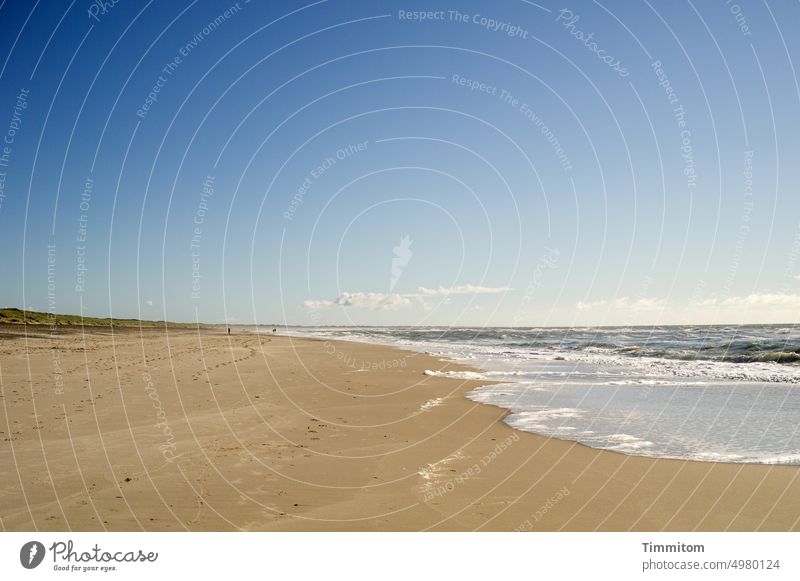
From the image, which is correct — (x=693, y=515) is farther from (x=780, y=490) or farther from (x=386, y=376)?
(x=386, y=376)

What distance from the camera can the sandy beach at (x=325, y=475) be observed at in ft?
21.0

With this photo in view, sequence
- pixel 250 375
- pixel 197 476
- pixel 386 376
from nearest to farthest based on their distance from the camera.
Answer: pixel 197 476 < pixel 250 375 < pixel 386 376

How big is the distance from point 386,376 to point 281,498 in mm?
15889

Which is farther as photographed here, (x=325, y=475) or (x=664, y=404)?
(x=664, y=404)

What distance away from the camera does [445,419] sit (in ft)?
43.4

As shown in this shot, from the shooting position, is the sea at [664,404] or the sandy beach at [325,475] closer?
the sandy beach at [325,475]

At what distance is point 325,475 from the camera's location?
26.5 feet

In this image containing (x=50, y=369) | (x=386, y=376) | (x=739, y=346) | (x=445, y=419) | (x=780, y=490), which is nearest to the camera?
(x=780, y=490)

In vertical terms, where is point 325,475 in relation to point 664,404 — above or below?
below

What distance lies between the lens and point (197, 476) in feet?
25.5

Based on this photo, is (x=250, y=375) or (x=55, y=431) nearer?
(x=55, y=431)

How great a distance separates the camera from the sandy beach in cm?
639

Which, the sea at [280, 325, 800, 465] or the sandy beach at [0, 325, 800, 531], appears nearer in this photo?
the sandy beach at [0, 325, 800, 531]
